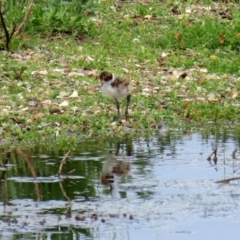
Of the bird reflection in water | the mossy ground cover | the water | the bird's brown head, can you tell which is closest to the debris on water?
the water

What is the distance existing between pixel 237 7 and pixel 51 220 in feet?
31.7

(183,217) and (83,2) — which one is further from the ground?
(83,2)

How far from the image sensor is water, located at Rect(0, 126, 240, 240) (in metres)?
7.82

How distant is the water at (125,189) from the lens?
7.82 m

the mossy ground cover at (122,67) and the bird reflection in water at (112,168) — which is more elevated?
the mossy ground cover at (122,67)

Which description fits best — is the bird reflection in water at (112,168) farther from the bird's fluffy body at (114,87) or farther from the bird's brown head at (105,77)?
the bird's brown head at (105,77)

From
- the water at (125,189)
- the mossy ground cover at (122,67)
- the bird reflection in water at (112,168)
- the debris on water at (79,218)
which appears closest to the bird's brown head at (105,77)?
the mossy ground cover at (122,67)

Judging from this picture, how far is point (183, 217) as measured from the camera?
26.7 feet

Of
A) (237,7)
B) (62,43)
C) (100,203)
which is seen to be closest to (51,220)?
(100,203)

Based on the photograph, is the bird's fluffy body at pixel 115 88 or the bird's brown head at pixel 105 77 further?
the bird's brown head at pixel 105 77

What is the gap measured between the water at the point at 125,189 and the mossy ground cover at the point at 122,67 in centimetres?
65

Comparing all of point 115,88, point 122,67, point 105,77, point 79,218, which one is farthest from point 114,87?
point 79,218

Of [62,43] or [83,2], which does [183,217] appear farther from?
[83,2]

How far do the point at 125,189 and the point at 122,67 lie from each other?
5140 millimetres
